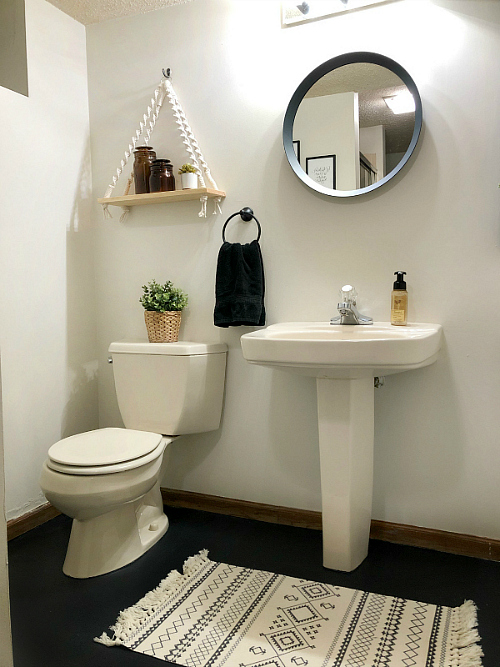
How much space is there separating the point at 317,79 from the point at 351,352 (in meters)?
1.09

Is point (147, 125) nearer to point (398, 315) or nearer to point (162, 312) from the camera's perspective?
point (162, 312)

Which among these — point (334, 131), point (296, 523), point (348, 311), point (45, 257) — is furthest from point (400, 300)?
point (45, 257)

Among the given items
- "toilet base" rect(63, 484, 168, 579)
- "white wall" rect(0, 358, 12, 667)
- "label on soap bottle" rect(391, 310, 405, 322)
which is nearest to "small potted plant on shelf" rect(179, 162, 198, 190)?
"label on soap bottle" rect(391, 310, 405, 322)

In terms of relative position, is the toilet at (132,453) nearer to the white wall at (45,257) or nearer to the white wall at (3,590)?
the white wall at (45,257)

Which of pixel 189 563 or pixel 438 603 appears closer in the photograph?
pixel 438 603

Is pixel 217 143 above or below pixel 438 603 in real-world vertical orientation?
above

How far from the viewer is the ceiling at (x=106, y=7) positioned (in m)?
2.11

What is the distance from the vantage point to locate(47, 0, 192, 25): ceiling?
2.11 metres

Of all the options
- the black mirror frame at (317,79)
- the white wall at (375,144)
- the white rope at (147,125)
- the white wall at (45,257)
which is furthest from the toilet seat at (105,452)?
the white wall at (375,144)

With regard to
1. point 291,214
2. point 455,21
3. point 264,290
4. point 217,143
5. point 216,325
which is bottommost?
point 216,325

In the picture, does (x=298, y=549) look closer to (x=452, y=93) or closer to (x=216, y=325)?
(x=216, y=325)

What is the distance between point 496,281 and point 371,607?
1.10 m

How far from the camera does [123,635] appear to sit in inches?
56.0

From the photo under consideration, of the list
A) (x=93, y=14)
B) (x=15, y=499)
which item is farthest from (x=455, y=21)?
(x=15, y=499)
